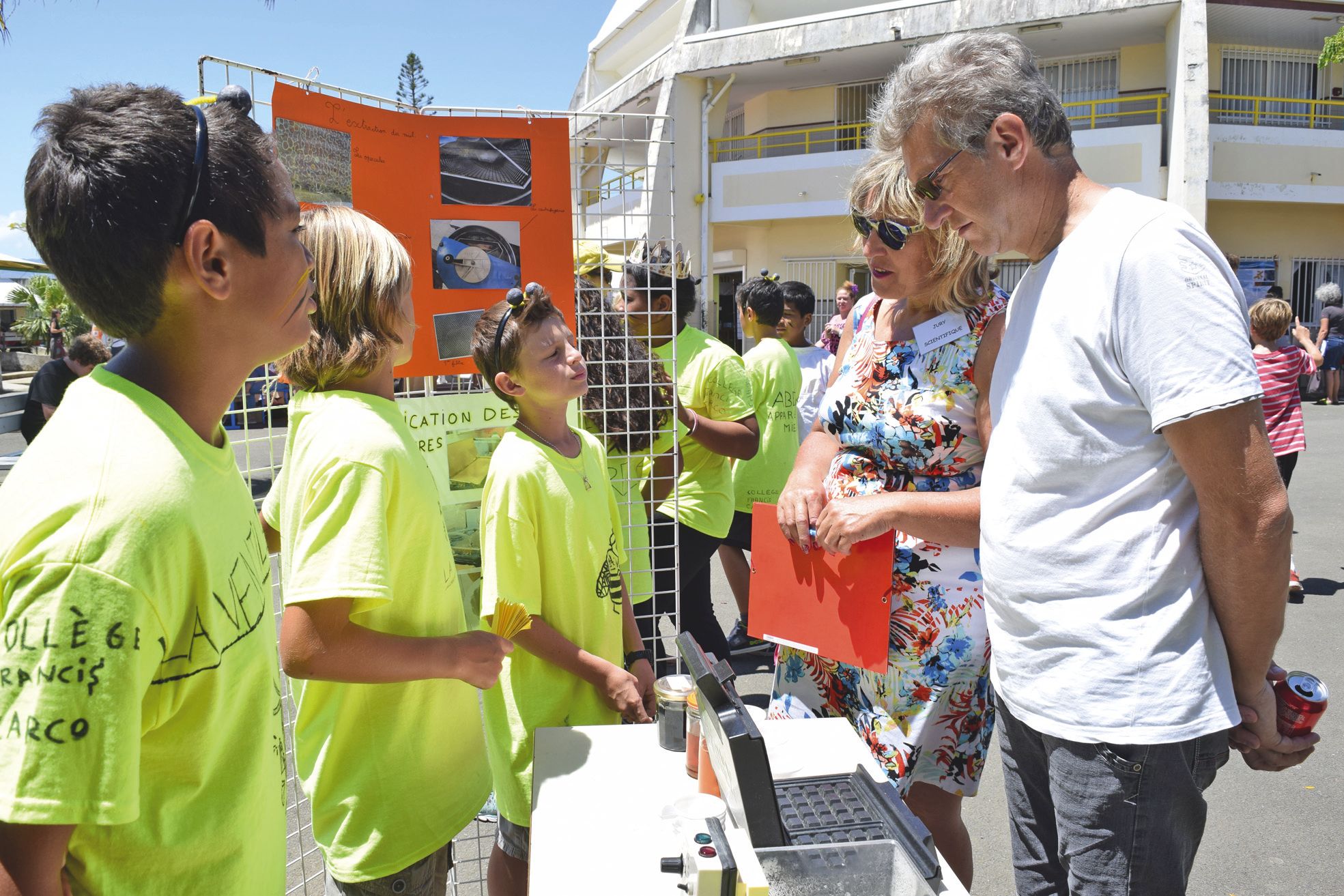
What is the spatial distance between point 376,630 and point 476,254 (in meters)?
1.26

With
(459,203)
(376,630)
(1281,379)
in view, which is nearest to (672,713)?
(376,630)

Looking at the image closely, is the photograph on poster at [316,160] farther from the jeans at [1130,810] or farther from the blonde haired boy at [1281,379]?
the blonde haired boy at [1281,379]

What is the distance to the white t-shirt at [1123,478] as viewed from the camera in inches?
50.4

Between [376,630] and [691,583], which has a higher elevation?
[376,630]

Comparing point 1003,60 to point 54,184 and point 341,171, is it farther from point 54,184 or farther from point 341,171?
point 341,171

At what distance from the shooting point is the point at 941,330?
1976 millimetres

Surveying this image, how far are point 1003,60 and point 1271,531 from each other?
90cm

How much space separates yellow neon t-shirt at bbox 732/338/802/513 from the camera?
16.4 feet

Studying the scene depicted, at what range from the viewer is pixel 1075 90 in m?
19.1

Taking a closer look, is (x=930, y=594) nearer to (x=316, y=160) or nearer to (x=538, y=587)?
(x=538, y=587)

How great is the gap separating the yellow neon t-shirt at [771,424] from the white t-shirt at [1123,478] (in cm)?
340

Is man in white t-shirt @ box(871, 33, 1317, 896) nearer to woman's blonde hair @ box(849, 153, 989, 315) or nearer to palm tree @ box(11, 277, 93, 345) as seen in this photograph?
woman's blonde hair @ box(849, 153, 989, 315)

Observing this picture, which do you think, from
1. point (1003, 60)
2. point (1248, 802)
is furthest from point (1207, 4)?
point (1003, 60)

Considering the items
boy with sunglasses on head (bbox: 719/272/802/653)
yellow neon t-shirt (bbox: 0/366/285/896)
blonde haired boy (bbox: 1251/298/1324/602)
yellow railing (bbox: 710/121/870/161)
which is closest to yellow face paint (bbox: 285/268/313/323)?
yellow neon t-shirt (bbox: 0/366/285/896)
